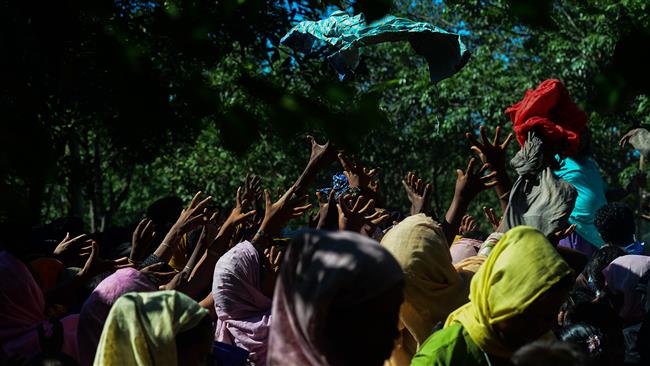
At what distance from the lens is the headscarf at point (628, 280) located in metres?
5.97

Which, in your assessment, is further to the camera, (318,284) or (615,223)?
(615,223)

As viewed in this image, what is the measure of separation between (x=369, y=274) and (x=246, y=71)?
0.72m

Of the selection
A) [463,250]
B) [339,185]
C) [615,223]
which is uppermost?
[339,185]

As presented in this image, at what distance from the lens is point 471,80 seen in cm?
1792

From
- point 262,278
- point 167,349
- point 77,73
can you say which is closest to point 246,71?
point 77,73

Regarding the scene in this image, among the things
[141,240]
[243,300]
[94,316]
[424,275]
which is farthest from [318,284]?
[141,240]

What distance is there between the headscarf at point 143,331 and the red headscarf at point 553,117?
2982mm

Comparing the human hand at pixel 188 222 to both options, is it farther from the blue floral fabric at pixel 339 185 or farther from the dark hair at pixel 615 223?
the dark hair at pixel 615 223

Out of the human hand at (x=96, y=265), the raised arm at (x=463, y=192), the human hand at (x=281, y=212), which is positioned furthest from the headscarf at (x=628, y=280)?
the human hand at (x=96, y=265)

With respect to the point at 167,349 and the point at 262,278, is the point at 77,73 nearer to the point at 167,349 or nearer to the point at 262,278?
the point at 167,349

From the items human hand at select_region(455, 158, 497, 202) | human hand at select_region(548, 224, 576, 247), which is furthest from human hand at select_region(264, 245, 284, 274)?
human hand at select_region(548, 224, 576, 247)

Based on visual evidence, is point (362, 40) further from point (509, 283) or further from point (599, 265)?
point (509, 283)

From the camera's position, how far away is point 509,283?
341 cm

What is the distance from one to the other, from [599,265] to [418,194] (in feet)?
5.27
